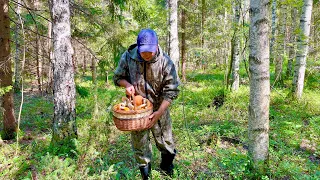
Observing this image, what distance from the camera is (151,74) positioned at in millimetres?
3234

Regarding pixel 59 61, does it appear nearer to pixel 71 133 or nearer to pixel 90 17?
pixel 71 133

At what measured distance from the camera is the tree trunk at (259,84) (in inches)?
116

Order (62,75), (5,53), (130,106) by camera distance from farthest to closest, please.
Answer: (5,53) → (62,75) → (130,106)

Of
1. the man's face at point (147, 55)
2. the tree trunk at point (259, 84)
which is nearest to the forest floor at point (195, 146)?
the tree trunk at point (259, 84)

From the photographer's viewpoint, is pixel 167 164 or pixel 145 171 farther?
pixel 167 164

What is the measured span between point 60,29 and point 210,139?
3713 millimetres

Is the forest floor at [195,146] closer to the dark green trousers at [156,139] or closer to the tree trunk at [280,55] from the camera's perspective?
the dark green trousers at [156,139]

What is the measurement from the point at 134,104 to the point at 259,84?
1.57 metres

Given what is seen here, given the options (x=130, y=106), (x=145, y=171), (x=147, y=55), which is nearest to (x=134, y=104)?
(x=130, y=106)

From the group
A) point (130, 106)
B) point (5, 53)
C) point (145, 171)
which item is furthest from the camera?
point (5, 53)

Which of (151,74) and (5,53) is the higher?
(5,53)

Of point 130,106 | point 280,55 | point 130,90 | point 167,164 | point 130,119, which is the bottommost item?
point 167,164

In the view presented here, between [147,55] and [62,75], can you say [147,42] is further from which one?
[62,75]

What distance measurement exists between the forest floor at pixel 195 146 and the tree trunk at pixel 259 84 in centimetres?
23
